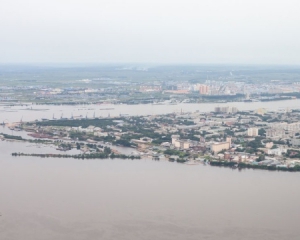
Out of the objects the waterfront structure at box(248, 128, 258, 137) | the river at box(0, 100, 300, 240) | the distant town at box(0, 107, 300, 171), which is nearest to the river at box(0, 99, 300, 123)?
the distant town at box(0, 107, 300, 171)

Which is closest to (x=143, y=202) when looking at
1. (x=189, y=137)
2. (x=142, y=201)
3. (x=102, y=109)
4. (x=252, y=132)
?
(x=142, y=201)

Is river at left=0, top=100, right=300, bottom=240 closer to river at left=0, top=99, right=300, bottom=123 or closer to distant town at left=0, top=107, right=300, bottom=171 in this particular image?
distant town at left=0, top=107, right=300, bottom=171

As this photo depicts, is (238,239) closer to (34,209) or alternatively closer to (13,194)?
(34,209)

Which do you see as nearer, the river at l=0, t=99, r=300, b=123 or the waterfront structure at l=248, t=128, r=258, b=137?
the waterfront structure at l=248, t=128, r=258, b=137

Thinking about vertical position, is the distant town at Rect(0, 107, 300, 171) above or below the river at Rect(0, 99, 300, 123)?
above

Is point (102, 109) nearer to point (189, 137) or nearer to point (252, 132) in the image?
point (189, 137)
